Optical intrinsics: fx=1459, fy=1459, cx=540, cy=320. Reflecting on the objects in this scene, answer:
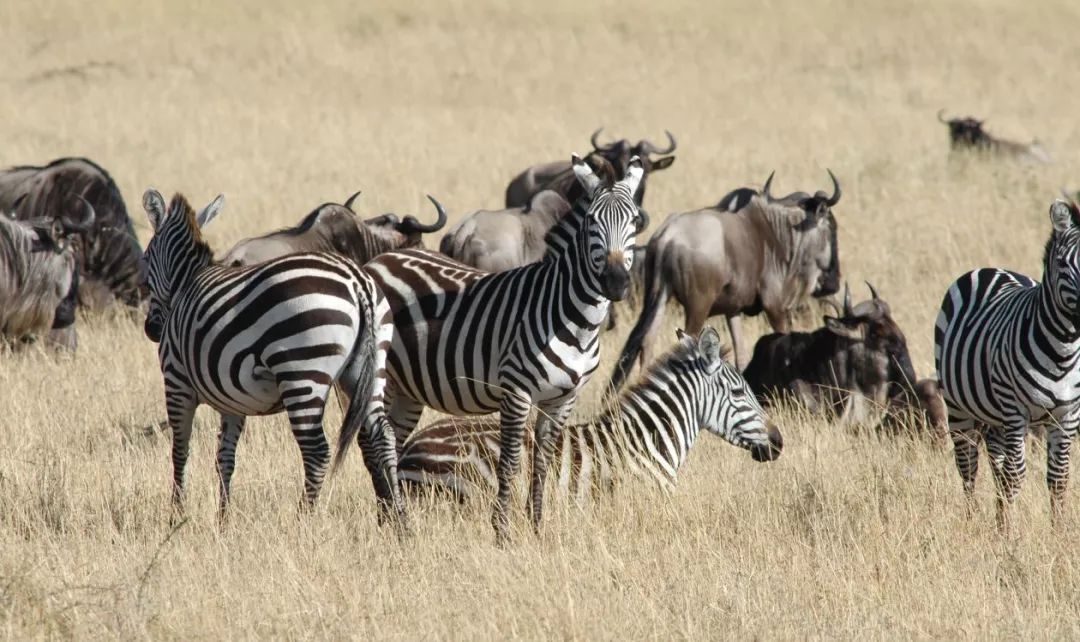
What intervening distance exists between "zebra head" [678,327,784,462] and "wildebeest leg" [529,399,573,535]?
107 centimetres

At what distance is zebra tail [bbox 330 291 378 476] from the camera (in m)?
6.24

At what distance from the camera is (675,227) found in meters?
11.3

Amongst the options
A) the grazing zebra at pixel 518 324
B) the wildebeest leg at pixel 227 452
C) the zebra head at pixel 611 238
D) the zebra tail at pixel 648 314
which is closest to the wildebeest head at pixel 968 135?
the zebra tail at pixel 648 314

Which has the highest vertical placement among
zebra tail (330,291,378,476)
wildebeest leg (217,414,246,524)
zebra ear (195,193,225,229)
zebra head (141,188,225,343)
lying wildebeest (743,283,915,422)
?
zebra ear (195,193,225,229)

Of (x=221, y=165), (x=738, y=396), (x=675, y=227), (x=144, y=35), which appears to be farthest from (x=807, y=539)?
(x=144, y=35)

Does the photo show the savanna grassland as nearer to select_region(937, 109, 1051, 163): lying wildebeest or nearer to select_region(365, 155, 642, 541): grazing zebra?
select_region(365, 155, 642, 541): grazing zebra

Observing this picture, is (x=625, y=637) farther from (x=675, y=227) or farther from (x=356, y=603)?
(x=675, y=227)

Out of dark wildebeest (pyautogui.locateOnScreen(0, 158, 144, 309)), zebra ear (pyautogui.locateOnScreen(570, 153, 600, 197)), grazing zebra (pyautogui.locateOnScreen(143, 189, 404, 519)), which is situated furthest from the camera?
dark wildebeest (pyautogui.locateOnScreen(0, 158, 144, 309))

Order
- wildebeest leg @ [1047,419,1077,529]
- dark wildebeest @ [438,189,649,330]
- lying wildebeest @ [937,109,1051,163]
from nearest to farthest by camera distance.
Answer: wildebeest leg @ [1047,419,1077,529], dark wildebeest @ [438,189,649,330], lying wildebeest @ [937,109,1051,163]

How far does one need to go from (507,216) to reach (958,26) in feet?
113

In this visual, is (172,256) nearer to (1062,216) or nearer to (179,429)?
(179,429)

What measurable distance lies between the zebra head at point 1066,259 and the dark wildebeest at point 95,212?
9.25 metres

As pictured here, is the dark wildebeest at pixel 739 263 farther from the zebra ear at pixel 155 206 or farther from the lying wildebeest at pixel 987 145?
Answer: the lying wildebeest at pixel 987 145

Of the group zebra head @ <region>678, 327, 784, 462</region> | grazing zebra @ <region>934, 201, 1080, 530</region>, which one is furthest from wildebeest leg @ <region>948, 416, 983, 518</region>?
zebra head @ <region>678, 327, 784, 462</region>
